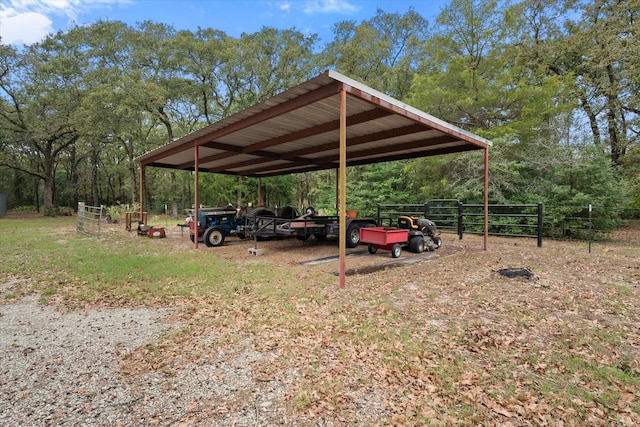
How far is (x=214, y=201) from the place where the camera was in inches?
867

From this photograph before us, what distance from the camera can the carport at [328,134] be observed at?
4.77 m

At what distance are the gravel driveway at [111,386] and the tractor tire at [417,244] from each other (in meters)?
5.70

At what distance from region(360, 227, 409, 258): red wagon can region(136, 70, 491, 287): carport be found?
7.85ft

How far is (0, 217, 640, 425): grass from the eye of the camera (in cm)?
208

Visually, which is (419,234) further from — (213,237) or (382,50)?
(382,50)

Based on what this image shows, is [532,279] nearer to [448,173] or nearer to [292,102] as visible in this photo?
[292,102]

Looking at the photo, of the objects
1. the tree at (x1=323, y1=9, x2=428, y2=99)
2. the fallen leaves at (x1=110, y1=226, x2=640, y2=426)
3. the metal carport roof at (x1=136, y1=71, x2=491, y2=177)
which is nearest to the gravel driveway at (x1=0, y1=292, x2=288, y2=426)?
the fallen leaves at (x1=110, y1=226, x2=640, y2=426)

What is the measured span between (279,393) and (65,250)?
28.3 feet

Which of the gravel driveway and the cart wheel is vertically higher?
the cart wheel

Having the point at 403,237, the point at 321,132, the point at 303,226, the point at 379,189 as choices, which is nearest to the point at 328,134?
the point at 321,132

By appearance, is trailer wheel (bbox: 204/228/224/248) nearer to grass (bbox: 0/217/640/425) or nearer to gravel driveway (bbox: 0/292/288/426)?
grass (bbox: 0/217/640/425)

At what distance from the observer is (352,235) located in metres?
8.37

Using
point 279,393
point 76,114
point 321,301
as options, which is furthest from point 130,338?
point 76,114

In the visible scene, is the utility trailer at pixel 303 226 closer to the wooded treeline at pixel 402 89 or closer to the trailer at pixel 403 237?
the trailer at pixel 403 237
